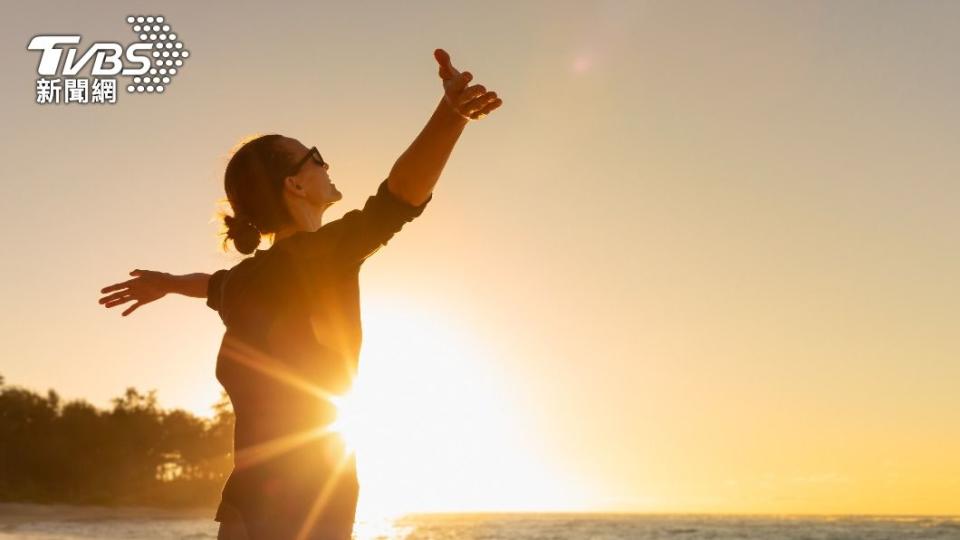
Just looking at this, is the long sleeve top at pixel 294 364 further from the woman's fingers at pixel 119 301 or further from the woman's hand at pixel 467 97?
the woman's fingers at pixel 119 301

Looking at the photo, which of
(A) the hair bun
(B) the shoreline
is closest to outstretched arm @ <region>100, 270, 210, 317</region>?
(A) the hair bun

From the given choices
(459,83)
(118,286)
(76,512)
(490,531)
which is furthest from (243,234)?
(490,531)

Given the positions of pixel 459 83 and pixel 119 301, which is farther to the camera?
pixel 119 301

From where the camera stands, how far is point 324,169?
Answer: 101 inches

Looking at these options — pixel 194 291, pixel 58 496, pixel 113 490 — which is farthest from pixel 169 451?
pixel 194 291

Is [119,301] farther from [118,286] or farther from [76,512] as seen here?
[76,512]

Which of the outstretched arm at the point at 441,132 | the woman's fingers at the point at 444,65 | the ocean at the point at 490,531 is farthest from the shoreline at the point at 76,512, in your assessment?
the woman's fingers at the point at 444,65

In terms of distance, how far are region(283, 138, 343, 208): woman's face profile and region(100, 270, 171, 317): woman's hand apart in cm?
99

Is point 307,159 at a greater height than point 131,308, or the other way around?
point 307,159

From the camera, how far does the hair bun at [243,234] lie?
9.02ft

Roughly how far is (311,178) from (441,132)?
27.6 inches

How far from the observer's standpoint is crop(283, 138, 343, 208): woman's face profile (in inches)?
99.5

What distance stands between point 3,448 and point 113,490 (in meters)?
11.3

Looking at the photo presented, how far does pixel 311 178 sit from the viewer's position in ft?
8.30
